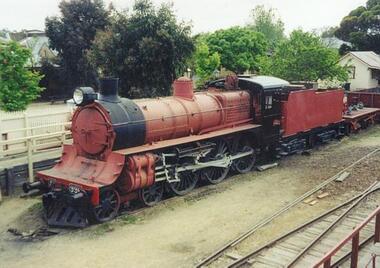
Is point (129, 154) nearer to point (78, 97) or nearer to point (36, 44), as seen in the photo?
point (78, 97)

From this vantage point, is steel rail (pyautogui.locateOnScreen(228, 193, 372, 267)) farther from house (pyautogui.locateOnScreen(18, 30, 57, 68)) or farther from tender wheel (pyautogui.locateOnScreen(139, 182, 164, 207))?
house (pyautogui.locateOnScreen(18, 30, 57, 68))

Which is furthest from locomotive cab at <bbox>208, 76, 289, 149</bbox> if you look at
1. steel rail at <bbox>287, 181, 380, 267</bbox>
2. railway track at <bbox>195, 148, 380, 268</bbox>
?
steel rail at <bbox>287, 181, 380, 267</bbox>

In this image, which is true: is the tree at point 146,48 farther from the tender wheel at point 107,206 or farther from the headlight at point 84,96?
the tender wheel at point 107,206

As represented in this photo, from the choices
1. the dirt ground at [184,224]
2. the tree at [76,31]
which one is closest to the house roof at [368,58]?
the tree at [76,31]

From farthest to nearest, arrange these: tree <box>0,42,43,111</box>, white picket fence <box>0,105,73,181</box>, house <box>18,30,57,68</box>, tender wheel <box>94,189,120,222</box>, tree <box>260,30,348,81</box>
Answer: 1. house <box>18,30,57,68</box>
2. tree <box>260,30,348,81</box>
3. tree <box>0,42,43,111</box>
4. white picket fence <box>0,105,73,181</box>
5. tender wheel <box>94,189,120,222</box>

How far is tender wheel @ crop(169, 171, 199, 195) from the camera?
12.1 m

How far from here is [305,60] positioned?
27469 mm

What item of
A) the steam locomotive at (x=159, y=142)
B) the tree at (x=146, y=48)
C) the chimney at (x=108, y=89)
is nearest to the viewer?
the steam locomotive at (x=159, y=142)

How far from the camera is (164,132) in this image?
1196 centimetres

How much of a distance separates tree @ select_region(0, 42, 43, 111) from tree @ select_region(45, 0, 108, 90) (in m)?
10.7

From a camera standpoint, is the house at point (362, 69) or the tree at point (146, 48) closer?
the tree at point (146, 48)

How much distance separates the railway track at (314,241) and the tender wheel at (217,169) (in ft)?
12.5

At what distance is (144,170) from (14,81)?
1972 centimetres

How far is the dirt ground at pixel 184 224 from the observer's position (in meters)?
8.59
